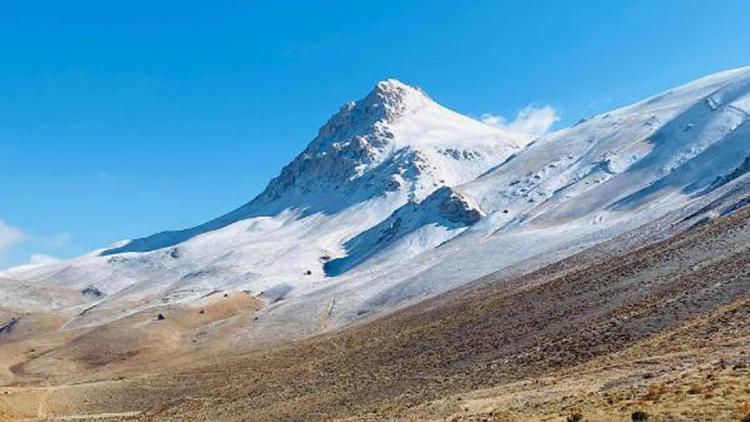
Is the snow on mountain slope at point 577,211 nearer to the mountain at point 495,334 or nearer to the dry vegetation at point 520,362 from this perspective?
the mountain at point 495,334

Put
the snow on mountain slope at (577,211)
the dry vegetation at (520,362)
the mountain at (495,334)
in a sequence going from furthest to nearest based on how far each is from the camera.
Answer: the snow on mountain slope at (577,211)
the mountain at (495,334)
the dry vegetation at (520,362)

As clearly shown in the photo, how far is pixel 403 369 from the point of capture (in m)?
56.7

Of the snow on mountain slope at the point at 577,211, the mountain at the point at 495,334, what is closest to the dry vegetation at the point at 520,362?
the mountain at the point at 495,334

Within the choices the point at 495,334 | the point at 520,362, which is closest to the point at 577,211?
the point at 495,334

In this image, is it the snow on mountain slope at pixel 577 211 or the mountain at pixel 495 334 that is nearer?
the mountain at pixel 495 334

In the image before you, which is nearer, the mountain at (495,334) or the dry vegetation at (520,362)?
the dry vegetation at (520,362)

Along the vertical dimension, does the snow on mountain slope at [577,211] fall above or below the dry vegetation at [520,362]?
above

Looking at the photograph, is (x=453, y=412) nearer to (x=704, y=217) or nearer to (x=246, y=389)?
(x=246, y=389)

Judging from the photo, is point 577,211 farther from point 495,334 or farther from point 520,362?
point 520,362

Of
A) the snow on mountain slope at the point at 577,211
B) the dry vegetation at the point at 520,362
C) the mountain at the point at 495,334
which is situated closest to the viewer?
the dry vegetation at the point at 520,362

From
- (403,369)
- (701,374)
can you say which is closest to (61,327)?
(403,369)

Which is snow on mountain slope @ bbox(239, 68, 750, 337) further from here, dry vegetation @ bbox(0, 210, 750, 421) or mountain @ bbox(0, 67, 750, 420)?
dry vegetation @ bbox(0, 210, 750, 421)

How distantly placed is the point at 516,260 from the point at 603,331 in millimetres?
66106

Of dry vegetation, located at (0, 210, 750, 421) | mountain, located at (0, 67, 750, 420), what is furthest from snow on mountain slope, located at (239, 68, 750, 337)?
dry vegetation, located at (0, 210, 750, 421)
